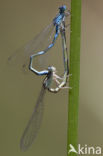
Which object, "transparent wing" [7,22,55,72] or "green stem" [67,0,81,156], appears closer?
"green stem" [67,0,81,156]

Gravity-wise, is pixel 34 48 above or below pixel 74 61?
above

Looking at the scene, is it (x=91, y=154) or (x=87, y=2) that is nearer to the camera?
(x=87, y=2)

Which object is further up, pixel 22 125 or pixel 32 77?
pixel 32 77

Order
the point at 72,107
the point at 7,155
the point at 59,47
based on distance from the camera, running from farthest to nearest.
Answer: the point at 7,155, the point at 59,47, the point at 72,107

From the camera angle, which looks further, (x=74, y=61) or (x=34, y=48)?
(x=34, y=48)

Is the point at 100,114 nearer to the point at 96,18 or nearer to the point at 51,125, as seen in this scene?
the point at 51,125

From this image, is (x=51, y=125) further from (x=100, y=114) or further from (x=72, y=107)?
(x=72, y=107)

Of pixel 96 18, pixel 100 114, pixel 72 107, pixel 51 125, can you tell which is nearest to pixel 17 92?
pixel 51 125

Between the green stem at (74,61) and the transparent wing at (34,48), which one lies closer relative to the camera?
the green stem at (74,61)

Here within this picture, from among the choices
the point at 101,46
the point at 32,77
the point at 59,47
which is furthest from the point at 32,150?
the point at 101,46

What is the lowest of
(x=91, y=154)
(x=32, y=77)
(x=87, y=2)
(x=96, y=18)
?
(x=91, y=154)

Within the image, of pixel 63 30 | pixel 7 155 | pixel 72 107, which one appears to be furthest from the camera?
pixel 7 155
